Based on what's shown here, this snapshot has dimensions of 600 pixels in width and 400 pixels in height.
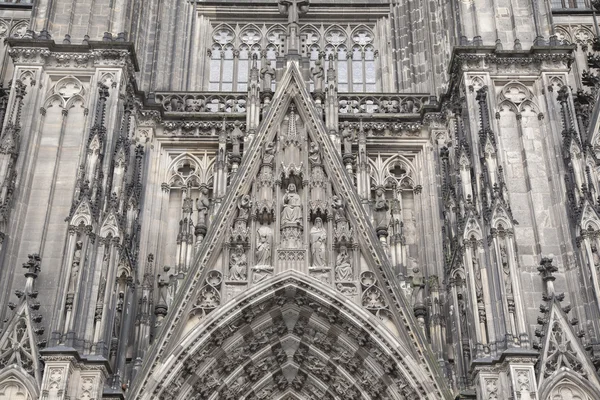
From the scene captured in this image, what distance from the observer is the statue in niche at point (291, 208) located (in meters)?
19.2

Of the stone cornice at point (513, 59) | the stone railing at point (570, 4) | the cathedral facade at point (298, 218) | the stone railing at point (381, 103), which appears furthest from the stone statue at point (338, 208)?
the stone railing at point (570, 4)

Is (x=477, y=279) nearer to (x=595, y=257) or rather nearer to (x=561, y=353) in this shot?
(x=561, y=353)

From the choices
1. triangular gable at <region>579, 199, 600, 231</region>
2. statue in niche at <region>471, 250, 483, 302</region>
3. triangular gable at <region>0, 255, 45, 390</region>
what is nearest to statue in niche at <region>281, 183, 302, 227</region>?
statue in niche at <region>471, 250, 483, 302</region>

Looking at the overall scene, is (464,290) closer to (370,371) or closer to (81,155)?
(370,371)

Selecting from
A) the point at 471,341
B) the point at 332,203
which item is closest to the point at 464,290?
the point at 471,341

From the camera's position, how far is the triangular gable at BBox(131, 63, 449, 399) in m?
17.4

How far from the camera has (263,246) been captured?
19.0 m

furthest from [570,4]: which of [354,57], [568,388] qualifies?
[568,388]

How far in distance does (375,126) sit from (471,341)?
22.0ft

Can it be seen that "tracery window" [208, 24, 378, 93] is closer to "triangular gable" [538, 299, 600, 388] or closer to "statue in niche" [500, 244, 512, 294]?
"statue in niche" [500, 244, 512, 294]

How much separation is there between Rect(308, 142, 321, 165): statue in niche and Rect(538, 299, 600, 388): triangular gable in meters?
6.41

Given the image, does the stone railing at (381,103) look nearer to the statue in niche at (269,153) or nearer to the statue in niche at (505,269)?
Result: the statue in niche at (269,153)

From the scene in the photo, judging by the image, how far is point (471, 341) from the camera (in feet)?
54.2

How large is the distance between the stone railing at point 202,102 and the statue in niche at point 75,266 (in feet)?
18.8
